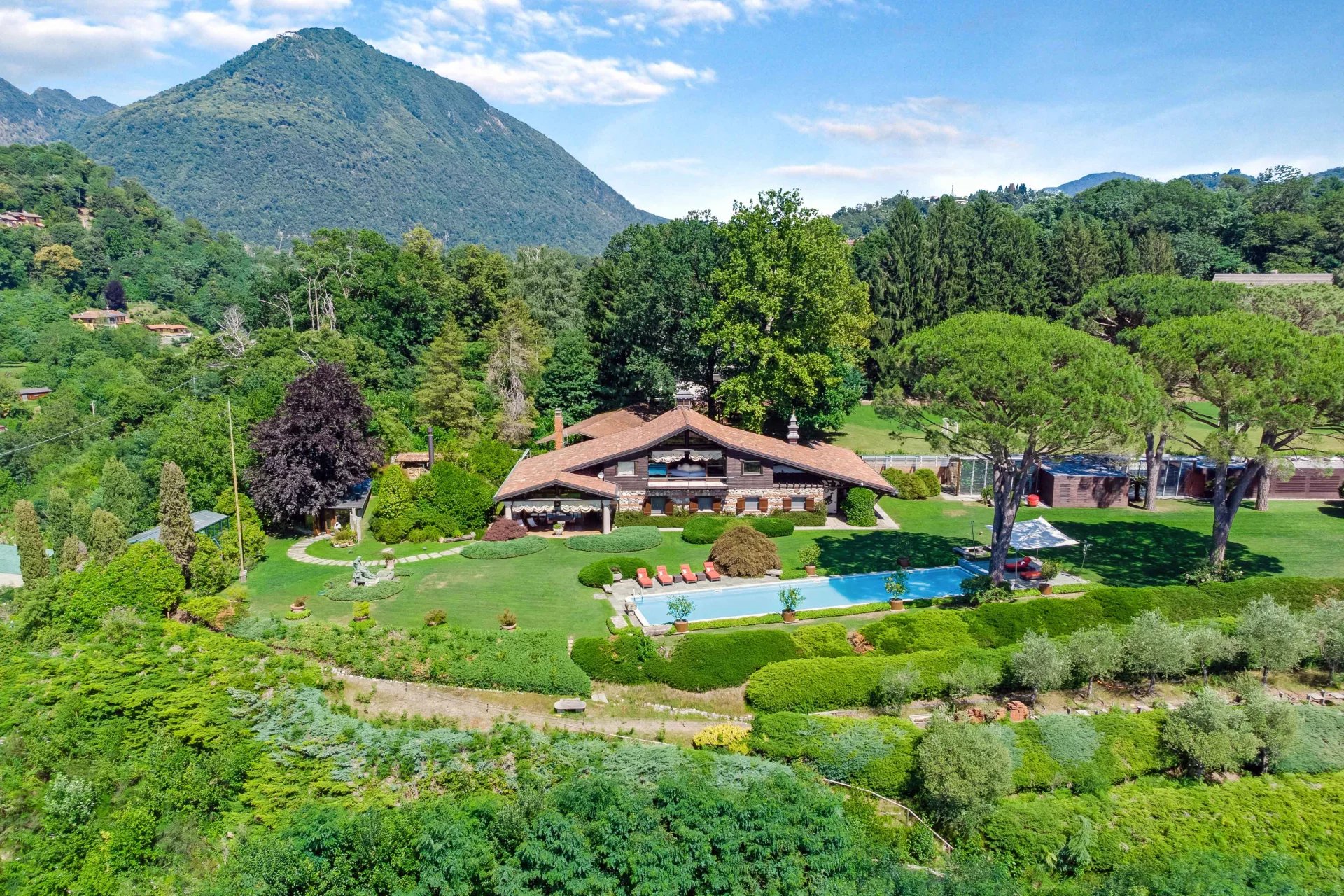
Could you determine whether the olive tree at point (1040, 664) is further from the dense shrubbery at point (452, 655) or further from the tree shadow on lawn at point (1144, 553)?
the dense shrubbery at point (452, 655)

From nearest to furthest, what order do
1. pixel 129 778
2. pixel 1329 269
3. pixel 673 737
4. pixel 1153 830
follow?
pixel 1153 830 → pixel 129 778 → pixel 673 737 → pixel 1329 269

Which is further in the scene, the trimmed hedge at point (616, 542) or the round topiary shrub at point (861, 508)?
the round topiary shrub at point (861, 508)

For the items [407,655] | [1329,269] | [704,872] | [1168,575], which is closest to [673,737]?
[704,872]

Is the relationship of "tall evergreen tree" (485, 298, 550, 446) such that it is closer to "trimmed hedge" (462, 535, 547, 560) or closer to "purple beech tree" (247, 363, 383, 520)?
"purple beech tree" (247, 363, 383, 520)

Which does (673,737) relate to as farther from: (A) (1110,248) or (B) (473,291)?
(A) (1110,248)

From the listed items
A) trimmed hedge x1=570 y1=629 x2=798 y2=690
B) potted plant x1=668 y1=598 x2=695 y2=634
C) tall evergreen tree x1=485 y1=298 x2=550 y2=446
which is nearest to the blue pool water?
potted plant x1=668 y1=598 x2=695 y2=634

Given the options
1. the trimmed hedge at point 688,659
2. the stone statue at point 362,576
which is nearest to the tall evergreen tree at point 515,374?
the stone statue at point 362,576

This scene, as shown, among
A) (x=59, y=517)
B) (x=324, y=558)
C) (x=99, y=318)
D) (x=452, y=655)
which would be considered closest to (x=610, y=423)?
(x=324, y=558)
